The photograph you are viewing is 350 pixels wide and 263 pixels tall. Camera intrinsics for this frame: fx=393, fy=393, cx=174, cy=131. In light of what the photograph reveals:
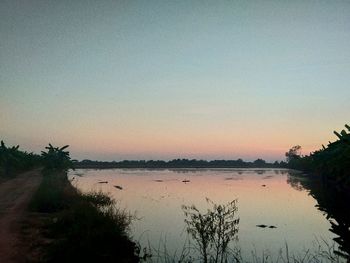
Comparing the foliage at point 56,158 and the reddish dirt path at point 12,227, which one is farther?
the foliage at point 56,158

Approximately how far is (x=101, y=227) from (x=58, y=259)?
3.23 meters

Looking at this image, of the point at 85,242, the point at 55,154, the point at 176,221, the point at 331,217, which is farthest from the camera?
the point at 55,154

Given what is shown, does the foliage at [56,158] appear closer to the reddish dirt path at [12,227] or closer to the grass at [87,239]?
the reddish dirt path at [12,227]

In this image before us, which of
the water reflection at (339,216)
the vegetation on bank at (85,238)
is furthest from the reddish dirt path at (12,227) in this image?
the water reflection at (339,216)

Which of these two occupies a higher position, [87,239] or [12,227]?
[87,239]

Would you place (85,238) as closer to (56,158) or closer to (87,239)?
(87,239)

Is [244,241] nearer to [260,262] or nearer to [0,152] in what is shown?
[260,262]

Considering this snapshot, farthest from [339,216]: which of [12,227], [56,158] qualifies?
[56,158]

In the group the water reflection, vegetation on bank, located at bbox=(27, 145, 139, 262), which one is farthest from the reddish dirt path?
the water reflection

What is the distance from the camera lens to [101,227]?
14.3 metres

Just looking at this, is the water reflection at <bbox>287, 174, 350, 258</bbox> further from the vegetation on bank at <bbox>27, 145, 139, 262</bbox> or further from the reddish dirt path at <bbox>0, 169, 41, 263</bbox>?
the reddish dirt path at <bbox>0, 169, 41, 263</bbox>

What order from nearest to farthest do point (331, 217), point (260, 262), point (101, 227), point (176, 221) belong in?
point (260, 262) → point (101, 227) → point (176, 221) → point (331, 217)

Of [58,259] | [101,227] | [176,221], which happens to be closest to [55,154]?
[176,221]

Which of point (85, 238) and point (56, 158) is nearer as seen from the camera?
point (85, 238)
